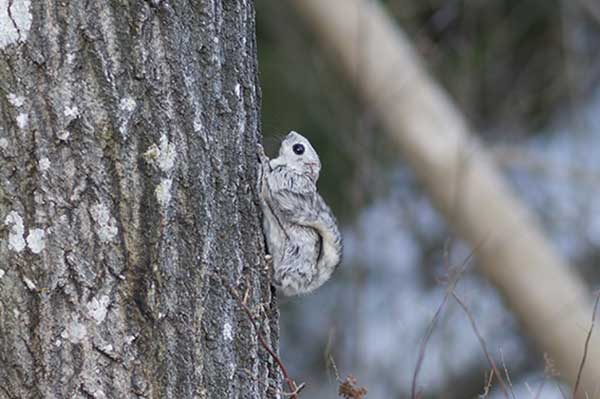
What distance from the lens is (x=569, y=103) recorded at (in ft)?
20.6

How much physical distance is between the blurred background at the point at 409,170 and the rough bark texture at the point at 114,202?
3.59 metres

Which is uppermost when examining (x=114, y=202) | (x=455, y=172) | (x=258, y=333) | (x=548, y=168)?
(x=548, y=168)

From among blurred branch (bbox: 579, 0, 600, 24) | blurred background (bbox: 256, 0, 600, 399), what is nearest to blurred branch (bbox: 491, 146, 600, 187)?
blurred background (bbox: 256, 0, 600, 399)

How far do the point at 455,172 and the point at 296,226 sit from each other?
7.54ft

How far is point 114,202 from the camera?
158 centimetres

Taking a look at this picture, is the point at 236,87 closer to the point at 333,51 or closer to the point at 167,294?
the point at 167,294

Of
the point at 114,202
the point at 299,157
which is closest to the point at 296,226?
the point at 299,157

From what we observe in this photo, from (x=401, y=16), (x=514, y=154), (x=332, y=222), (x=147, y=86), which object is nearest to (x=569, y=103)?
(x=401, y=16)

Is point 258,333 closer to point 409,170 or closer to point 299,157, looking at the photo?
point 299,157

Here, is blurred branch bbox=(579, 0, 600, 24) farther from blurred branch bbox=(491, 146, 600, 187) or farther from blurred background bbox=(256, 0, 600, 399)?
blurred branch bbox=(491, 146, 600, 187)

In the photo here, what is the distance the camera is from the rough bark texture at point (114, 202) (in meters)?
1.53

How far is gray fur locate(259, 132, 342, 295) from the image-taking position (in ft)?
6.12

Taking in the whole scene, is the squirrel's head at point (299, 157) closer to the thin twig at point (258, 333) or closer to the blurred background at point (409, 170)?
the thin twig at point (258, 333)

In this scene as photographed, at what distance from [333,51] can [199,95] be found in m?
2.69
